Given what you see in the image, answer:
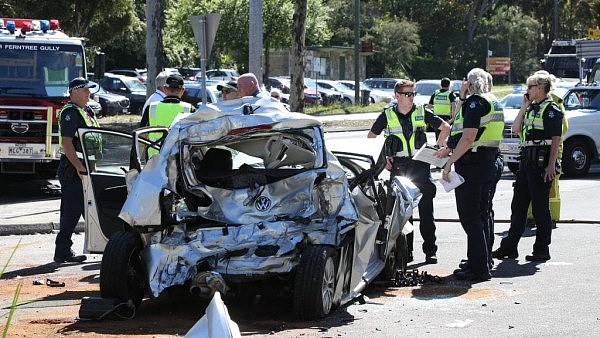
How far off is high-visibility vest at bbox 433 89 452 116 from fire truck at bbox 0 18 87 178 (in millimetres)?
7084

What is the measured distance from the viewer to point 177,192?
26.2 ft

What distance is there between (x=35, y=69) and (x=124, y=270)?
35.8 feet

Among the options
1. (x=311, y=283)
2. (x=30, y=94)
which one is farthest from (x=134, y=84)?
(x=311, y=283)

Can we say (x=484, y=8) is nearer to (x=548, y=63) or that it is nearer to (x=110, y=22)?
(x=548, y=63)

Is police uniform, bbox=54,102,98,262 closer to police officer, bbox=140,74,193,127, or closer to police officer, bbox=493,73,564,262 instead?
police officer, bbox=140,74,193,127

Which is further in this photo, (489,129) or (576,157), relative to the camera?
(576,157)

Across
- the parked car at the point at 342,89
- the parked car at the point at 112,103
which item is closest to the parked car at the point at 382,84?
the parked car at the point at 342,89

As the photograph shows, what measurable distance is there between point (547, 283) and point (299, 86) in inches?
1005

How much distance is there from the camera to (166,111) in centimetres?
1079

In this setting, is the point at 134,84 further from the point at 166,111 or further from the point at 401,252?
the point at 401,252

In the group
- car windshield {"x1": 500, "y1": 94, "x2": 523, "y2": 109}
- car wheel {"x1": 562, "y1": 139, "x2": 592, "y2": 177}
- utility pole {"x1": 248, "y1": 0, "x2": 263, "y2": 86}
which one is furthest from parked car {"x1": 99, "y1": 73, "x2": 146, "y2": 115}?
car wheel {"x1": 562, "y1": 139, "x2": 592, "y2": 177}

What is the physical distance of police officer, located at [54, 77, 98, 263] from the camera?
1055cm

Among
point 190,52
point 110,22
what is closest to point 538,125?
point 110,22

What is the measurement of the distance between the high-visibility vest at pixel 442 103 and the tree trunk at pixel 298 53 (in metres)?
12.6
